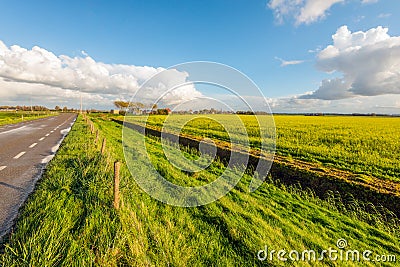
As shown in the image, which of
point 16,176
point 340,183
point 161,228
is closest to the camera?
point 161,228

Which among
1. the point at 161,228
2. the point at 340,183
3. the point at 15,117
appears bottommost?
the point at 15,117

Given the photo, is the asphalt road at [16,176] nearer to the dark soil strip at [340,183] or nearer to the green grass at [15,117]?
the dark soil strip at [340,183]

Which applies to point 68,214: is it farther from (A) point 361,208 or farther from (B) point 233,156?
(B) point 233,156

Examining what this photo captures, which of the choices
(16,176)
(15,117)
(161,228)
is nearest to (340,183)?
(161,228)

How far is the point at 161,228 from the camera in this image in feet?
13.1

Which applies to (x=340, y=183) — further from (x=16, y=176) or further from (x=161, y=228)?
(x=16, y=176)

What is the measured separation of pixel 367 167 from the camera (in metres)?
9.09

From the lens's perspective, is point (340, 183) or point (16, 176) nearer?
point (16, 176)

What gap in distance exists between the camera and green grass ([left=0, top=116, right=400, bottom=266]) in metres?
3.05

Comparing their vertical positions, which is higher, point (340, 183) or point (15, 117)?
point (340, 183)

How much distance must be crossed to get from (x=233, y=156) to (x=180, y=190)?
5.40 metres

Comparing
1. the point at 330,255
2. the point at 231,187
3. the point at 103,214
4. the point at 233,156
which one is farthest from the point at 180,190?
the point at 233,156

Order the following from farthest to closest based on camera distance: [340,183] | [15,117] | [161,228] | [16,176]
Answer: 1. [15,117]
2. [340,183]
3. [16,176]
4. [161,228]

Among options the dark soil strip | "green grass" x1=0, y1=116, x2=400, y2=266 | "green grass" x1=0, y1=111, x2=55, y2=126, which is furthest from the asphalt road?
"green grass" x1=0, y1=111, x2=55, y2=126
